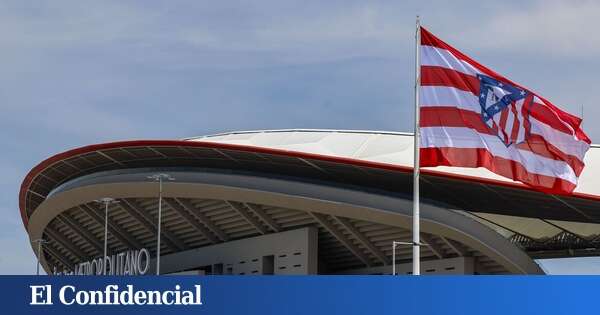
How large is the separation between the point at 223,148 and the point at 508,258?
13.8m

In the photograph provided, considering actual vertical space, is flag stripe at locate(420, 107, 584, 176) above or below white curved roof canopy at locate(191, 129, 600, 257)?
below

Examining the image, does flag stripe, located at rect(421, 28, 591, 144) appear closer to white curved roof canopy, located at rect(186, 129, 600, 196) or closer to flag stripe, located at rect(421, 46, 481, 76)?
flag stripe, located at rect(421, 46, 481, 76)

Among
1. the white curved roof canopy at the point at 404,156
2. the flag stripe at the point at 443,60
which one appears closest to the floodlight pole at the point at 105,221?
the white curved roof canopy at the point at 404,156

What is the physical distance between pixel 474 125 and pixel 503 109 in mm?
957

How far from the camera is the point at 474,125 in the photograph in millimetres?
30031

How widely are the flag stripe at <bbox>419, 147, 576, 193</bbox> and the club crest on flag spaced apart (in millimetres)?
591

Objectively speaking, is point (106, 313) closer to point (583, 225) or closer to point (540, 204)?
point (540, 204)

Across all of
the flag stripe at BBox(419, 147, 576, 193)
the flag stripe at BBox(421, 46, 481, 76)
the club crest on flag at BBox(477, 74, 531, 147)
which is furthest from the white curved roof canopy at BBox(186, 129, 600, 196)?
the flag stripe at BBox(421, 46, 481, 76)

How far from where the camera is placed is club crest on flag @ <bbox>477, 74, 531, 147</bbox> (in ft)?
99.1

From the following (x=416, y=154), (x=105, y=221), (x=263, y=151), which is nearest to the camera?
(x=416, y=154)

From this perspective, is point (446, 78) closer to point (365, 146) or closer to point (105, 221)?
point (365, 146)

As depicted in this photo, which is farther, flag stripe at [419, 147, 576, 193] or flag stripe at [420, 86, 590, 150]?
flag stripe at [420, 86, 590, 150]

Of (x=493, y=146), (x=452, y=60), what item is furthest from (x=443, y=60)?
(x=493, y=146)

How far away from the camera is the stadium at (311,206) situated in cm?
5275
